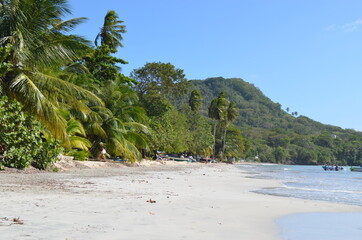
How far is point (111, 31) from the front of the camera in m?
33.1

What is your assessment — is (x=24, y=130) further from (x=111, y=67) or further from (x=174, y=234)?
(x=111, y=67)

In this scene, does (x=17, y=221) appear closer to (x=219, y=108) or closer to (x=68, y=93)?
(x=68, y=93)

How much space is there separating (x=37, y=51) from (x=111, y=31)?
22.4m

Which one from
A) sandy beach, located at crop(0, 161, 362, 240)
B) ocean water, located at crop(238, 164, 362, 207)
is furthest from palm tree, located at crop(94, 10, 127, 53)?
sandy beach, located at crop(0, 161, 362, 240)

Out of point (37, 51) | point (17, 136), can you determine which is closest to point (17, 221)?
point (17, 136)

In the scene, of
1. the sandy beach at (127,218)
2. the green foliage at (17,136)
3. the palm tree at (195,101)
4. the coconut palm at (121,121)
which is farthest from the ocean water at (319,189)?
the palm tree at (195,101)

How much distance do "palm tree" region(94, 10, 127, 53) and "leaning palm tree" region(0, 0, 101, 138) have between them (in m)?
21.0

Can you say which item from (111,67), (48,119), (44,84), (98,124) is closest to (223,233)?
(48,119)

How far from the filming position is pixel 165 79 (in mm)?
34750

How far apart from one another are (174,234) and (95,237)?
96 centimetres

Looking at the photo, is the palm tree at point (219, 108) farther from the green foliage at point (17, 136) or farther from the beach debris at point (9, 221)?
the beach debris at point (9, 221)

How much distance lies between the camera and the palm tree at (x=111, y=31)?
32.9 metres

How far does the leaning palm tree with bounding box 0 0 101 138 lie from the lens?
10.8 metres

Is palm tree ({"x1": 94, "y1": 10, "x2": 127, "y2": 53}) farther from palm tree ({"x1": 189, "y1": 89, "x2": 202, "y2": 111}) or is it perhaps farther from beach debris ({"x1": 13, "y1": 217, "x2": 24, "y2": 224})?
palm tree ({"x1": 189, "y1": 89, "x2": 202, "y2": 111})
